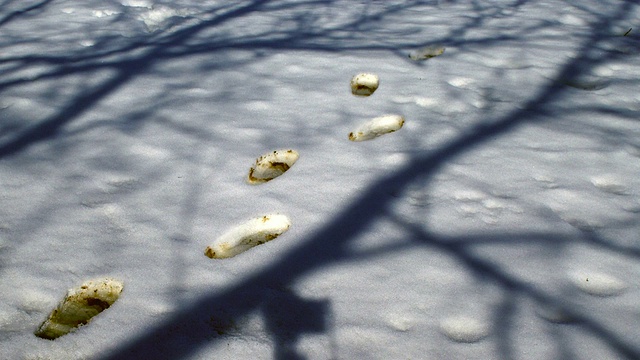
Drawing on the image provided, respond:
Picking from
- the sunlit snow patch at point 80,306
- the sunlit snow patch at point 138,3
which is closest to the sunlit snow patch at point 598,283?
the sunlit snow patch at point 80,306

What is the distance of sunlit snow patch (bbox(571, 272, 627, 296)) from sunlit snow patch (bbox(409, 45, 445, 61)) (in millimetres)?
Result: 1377

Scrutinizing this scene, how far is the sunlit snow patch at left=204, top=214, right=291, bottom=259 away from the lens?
45.6 inches

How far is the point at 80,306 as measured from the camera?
40.0 inches

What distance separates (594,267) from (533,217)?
0.64 ft

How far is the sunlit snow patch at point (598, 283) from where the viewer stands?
1023mm

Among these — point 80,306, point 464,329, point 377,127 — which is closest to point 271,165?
point 377,127

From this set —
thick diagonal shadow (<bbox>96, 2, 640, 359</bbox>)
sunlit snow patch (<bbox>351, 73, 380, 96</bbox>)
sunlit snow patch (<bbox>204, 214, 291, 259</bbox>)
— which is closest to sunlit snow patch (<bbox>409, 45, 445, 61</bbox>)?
sunlit snow patch (<bbox>351, 73, 380, 96</bbox>)

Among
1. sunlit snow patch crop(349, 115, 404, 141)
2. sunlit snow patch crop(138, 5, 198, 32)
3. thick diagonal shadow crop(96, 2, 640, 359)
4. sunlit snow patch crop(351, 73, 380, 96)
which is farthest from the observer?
sunlit snow patch crop(138, 5, 198, 32)

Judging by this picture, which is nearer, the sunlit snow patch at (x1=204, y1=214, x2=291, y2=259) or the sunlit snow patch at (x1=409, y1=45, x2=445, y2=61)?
the sunlit snow patch at (x1=204, y1=214, x2=291, y2=259)

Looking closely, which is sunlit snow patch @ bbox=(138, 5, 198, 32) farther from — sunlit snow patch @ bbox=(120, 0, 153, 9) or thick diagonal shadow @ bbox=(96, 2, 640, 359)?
thick diagonal shadow @ bbox=(96, 2, 640, 359)

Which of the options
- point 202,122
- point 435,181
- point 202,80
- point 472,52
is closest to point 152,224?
point 202,122

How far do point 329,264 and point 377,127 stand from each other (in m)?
0.71

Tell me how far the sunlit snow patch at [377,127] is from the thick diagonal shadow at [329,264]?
0.68ft

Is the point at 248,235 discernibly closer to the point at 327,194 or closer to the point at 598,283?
the point at 327,194
